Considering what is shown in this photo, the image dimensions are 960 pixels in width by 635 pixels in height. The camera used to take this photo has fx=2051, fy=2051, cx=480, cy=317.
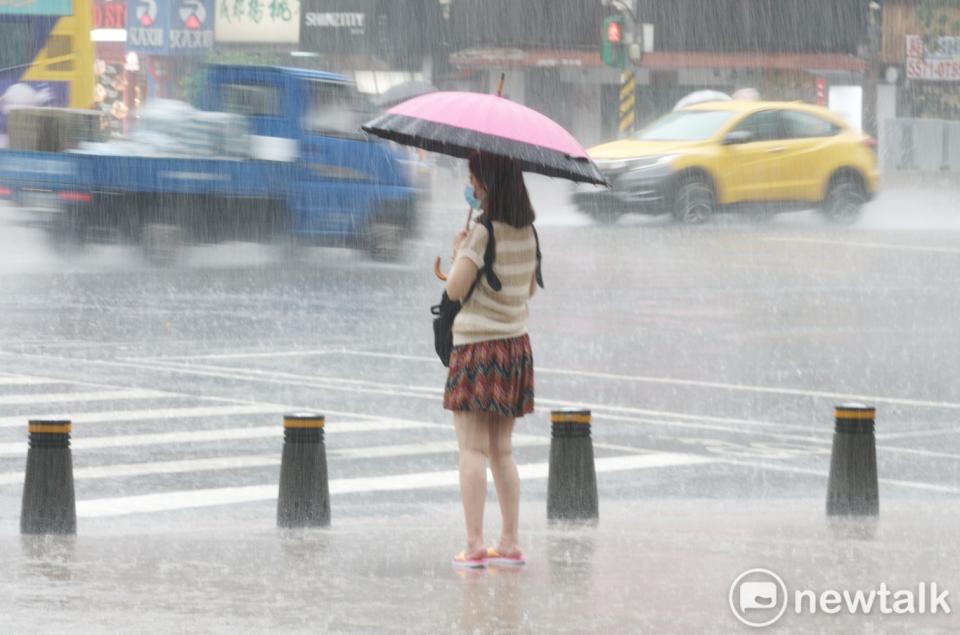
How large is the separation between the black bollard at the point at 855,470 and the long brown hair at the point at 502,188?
2601mm

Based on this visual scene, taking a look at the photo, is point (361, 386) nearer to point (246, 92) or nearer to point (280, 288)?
point (280, 288)

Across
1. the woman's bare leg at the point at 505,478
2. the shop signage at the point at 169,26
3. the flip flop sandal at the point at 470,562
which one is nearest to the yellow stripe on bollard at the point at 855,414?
the woman's bare leg at the point at 505,478

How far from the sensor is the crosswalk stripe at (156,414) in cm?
1302

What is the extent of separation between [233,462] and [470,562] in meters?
3.92

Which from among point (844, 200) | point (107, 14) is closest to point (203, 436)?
point (844, 200)

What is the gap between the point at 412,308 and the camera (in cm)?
2030

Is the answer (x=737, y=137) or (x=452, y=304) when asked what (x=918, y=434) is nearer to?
(x=452, y=304)

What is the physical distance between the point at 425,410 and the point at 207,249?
11951mm

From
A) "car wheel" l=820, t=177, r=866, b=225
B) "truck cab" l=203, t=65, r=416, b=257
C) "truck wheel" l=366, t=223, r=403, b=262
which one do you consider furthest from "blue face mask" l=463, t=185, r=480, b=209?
"car wheel" l=820, t=177, r=866, b=225

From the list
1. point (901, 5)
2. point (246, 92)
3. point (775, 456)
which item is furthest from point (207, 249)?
point (901, 5)

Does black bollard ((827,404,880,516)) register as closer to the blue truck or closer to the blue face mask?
the blue face mask

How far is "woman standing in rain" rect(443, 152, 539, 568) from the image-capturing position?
25.7 ft

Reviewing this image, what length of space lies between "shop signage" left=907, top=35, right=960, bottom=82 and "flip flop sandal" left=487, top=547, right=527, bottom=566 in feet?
171

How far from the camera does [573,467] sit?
9570 mm
